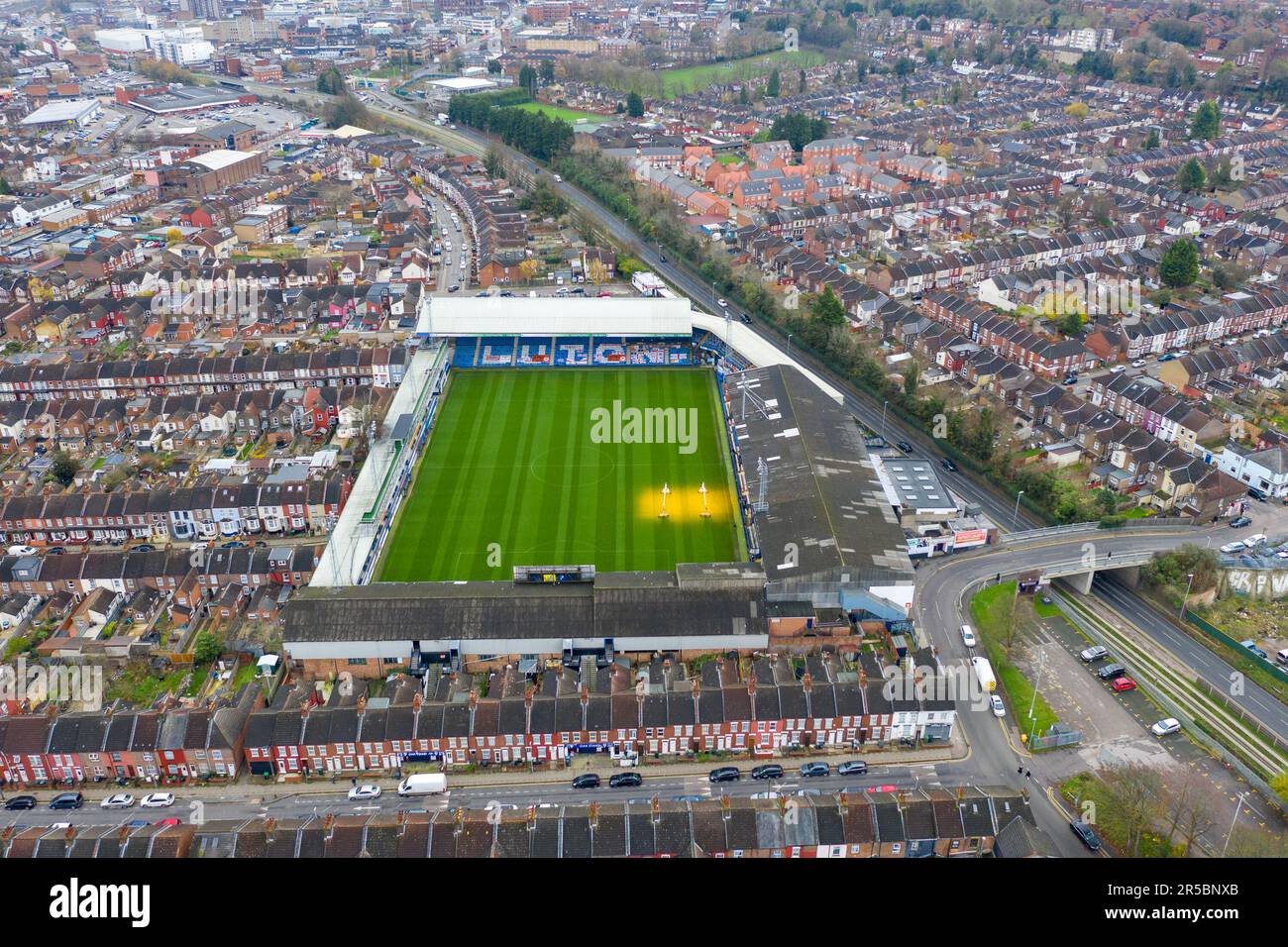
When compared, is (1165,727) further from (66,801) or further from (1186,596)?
(66,801)

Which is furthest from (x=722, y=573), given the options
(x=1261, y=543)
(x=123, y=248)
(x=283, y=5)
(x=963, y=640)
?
(x=283, y=5)

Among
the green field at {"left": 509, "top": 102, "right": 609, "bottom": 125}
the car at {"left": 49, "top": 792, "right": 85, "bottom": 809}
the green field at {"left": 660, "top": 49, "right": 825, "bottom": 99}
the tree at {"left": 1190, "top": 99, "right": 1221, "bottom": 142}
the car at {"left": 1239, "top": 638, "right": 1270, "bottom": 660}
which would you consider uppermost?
the green field at {"left": 660, "top": 49, "right": 825, "bottom": 99}

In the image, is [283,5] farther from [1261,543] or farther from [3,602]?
[1261,543]

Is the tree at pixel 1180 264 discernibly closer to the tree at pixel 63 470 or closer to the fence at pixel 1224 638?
the fence at pixel 1224 638

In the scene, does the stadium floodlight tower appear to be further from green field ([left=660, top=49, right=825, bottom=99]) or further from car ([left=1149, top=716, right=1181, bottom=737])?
green field ([left=660, top=49, right=825, bottom=99])

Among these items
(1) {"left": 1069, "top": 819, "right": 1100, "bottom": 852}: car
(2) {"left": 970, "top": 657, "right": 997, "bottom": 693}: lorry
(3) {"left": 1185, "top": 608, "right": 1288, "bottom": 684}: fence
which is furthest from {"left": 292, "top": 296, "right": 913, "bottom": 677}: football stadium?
(3) {"left": 1185, "top": 608, "right": 1288, "bottom": 684}: fence

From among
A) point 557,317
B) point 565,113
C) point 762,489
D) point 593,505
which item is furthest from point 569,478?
point 565,113

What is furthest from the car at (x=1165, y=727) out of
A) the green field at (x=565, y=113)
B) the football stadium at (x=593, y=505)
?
the green field at (x=565, y=113)
